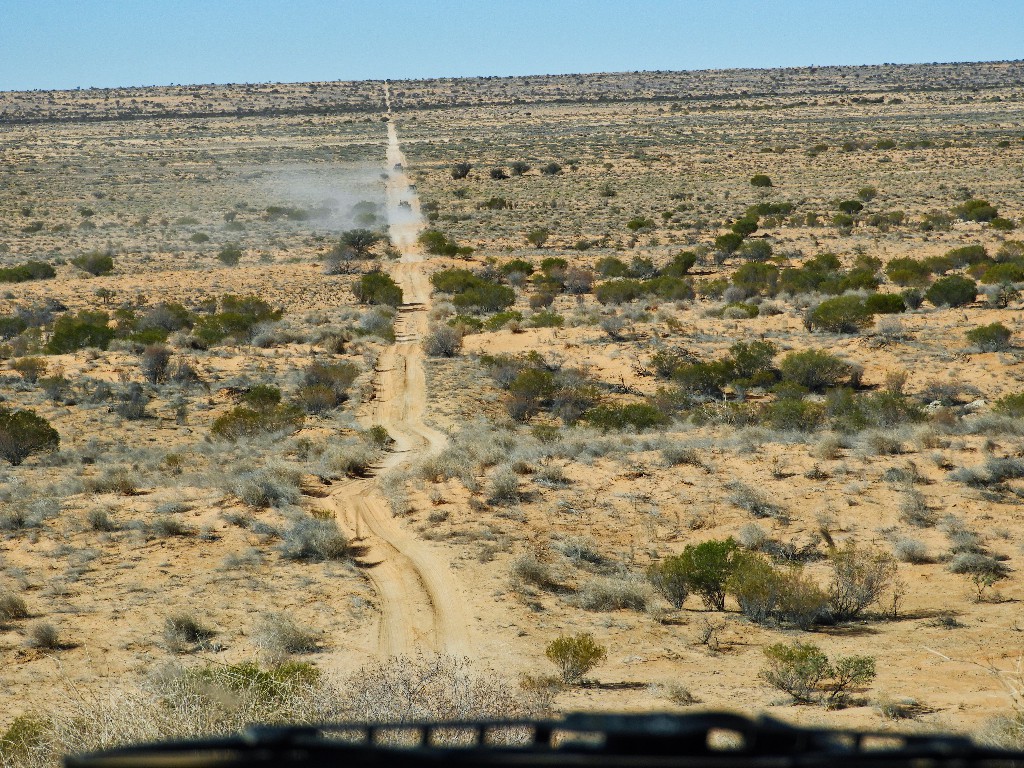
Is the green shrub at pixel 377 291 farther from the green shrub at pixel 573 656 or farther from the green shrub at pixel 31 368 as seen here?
the green shrub at pixel 573 656

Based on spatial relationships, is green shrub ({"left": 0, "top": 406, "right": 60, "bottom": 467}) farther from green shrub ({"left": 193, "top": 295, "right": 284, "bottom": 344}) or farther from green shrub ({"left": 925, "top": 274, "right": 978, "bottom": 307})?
green shrub ({"left": 925, "top": 274, "right": 978, "bottom": 307})

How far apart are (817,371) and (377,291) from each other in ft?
53.9

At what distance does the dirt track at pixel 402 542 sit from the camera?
30.3ft

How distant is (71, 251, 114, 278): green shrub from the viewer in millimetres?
38750

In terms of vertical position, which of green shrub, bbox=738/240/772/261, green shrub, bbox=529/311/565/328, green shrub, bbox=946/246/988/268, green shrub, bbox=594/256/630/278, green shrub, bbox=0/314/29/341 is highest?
green shrub, bbox=738/240/772/261

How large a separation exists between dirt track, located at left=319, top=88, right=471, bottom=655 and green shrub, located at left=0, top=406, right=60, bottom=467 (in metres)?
6.01

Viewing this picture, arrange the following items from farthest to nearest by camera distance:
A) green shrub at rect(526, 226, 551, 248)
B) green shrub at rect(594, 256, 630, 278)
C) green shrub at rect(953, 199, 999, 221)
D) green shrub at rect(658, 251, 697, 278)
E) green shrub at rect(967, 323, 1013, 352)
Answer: green shrub at rect(526, 226, 551, 248) < green shrub at rect(953, 199, 999, 221) < green shrub at rect(594, 256, 630, 278) < green shrub at rect(658, 251, 697, 278) < green shrub at rect(967, 323, 1013, 352)

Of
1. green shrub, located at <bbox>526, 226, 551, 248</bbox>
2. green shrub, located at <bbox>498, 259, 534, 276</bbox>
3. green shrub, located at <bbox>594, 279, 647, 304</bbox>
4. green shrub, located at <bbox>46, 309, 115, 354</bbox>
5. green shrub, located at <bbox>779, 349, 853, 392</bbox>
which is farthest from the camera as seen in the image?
green shrub, located at <bbox>526, 226, 551, 248</bbox>

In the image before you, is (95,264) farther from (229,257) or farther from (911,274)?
(911,274)

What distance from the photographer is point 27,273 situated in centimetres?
3775

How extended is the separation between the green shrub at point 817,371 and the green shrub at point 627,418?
4.53 metres

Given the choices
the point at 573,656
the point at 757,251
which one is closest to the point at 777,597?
the point at 573,656

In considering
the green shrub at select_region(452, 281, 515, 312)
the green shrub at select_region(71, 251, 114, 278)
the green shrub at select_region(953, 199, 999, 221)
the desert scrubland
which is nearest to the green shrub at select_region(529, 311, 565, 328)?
the desert scrubland

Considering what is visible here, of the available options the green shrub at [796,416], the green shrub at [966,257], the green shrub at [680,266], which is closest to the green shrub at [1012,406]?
the green shrub at [796,416]
